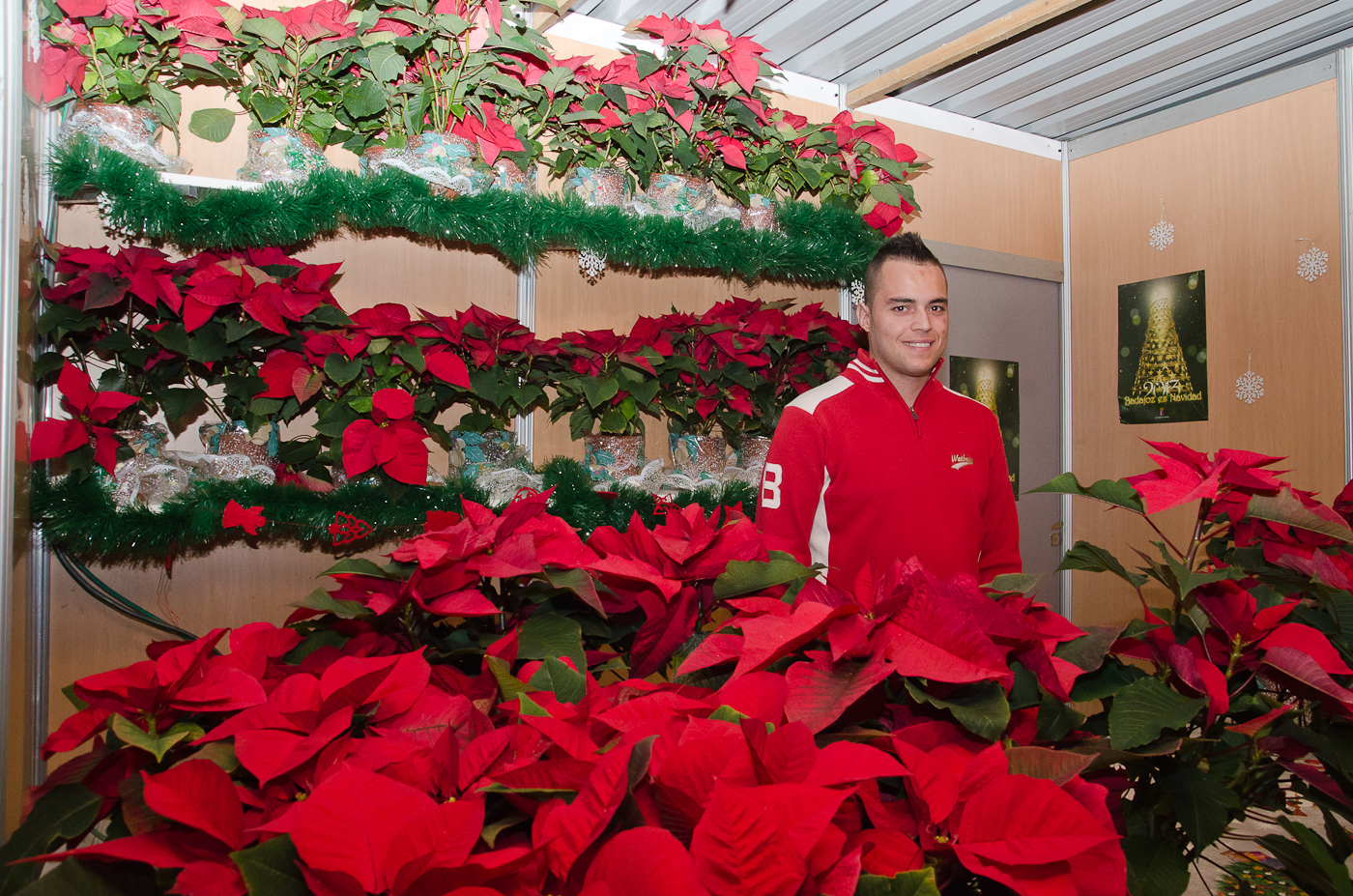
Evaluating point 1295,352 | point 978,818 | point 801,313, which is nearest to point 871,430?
point 801,313

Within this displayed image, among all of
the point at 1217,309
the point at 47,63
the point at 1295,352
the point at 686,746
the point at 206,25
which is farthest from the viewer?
the point at 1217,309

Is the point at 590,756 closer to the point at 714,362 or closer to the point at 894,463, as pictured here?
the point at 894,463

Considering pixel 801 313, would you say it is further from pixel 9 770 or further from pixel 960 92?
pixel 9 770

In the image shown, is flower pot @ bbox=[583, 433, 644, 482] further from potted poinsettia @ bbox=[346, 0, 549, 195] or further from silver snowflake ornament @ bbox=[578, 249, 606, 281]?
potted poinsettia @ bbox=[346, 0, 549, 195]

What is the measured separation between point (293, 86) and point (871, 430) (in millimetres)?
1375

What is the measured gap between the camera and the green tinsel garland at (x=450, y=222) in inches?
55.5

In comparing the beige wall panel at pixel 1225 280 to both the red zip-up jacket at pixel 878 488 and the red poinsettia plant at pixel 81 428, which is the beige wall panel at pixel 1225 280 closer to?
the red zip-up jacket at pixel 878 488

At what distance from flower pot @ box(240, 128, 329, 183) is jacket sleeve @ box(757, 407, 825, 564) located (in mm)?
1060

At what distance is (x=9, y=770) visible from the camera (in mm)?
1273

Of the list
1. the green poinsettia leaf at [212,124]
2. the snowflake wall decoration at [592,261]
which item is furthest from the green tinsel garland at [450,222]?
the green poinsettia leaf at [212,124]

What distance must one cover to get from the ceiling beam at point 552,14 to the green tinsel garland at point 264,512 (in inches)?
40.0

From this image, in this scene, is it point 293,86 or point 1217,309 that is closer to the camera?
point 293,86

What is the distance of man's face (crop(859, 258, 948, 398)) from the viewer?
5.26 ft

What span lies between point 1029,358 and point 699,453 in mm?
1831
